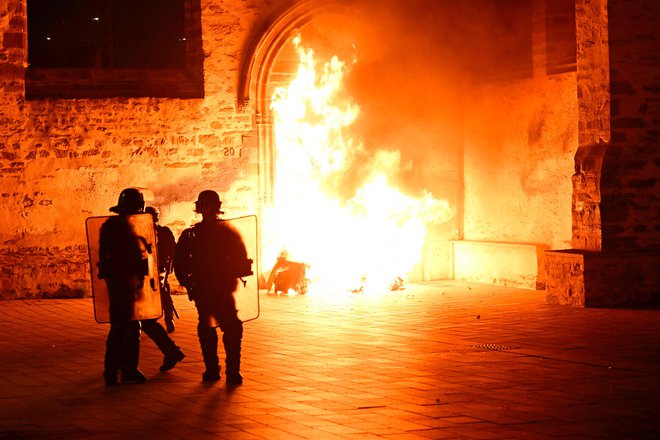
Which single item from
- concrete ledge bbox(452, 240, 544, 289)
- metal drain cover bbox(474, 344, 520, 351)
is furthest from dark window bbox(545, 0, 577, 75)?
metal drain cover bbox(474, 344, 520, 351)

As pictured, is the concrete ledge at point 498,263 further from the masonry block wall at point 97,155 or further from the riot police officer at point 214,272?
the riot police officer at point 214,272

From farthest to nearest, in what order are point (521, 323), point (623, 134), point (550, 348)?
point (623, 134) < point (521, 323) < point (550, 348)

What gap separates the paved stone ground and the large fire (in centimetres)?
376

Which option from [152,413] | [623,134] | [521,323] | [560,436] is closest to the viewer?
[560,436]

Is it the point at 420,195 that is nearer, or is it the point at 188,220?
the point at 188,220

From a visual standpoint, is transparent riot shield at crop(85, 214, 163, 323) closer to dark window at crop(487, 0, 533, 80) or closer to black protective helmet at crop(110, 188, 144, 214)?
black protective helmet at crop(110, 188, 144, 214)

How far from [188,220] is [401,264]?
3.67 metres

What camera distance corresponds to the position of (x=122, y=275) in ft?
27.2

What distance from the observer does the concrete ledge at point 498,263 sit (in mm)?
15578

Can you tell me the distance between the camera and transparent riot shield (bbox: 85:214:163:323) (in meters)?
8.37

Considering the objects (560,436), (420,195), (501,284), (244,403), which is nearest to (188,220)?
(420,195)

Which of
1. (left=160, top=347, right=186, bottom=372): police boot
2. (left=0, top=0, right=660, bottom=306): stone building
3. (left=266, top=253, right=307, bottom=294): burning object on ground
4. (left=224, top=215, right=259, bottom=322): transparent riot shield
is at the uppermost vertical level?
(left=0, top=0, right=660, bottom=306): stone building

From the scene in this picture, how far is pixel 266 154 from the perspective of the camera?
1641 centimetres

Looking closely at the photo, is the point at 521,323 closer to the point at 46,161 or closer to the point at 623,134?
the point at 623,134
